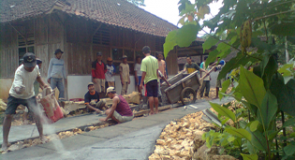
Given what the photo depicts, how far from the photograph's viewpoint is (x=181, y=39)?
1.44 m

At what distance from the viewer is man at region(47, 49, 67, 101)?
712 centimetres

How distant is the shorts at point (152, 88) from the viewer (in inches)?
231

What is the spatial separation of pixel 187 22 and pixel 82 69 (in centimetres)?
733

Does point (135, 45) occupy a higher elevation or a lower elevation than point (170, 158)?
higher

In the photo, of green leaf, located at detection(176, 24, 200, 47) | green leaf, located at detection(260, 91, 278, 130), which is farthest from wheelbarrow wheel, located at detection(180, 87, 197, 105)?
green leaf, located at detection(176, 24, 200, 47)

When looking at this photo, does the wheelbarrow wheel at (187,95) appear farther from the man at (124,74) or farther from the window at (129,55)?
the window at (129,55)

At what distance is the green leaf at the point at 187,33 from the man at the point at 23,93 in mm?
3224

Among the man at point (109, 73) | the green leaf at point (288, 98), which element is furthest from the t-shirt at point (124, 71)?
the green leaf at point (288, 98)

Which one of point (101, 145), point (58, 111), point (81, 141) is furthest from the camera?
point (58, 111)

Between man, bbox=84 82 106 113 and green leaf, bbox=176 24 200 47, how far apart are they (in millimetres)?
5735

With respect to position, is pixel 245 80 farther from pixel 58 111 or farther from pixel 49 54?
pixel 49 54

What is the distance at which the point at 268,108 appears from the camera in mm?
1539

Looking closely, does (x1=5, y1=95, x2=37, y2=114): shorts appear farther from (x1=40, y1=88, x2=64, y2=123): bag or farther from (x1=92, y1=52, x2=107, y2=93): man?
(x1=92, y1=52, x2=107, y2=93): man

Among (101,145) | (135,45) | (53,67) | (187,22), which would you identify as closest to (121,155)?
(101,145)
